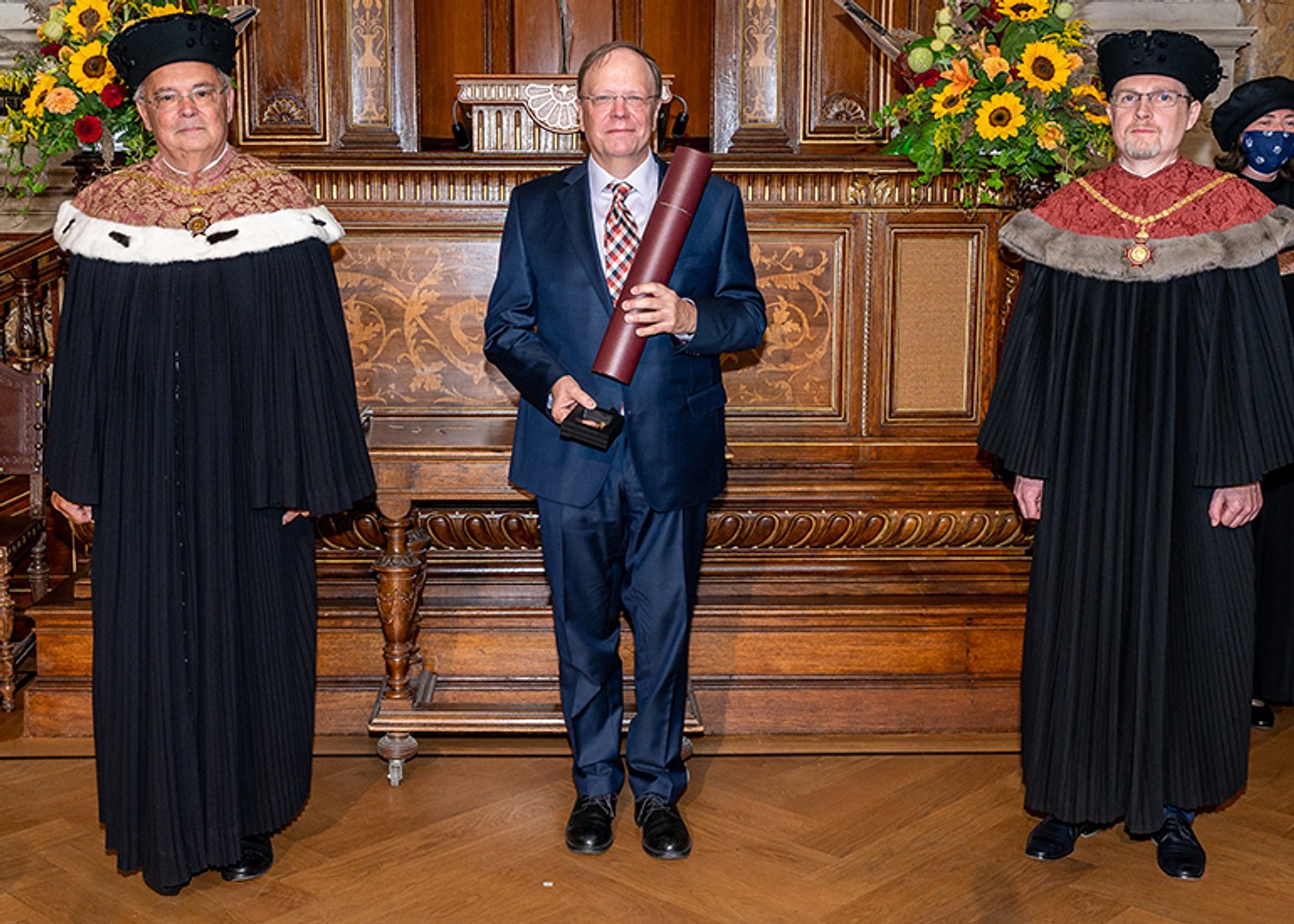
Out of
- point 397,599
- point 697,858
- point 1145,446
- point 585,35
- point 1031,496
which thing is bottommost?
point 697,858

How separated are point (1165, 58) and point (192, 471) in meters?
2.24

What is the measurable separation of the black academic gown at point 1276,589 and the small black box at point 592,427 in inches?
88.7

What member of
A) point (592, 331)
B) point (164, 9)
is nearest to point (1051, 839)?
point (592, 331)

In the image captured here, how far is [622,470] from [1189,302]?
51.1 inches

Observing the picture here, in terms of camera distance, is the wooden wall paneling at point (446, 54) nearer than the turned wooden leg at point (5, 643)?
No

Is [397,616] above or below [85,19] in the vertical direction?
below

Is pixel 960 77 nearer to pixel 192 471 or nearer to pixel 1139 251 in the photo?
pixel 1139 251

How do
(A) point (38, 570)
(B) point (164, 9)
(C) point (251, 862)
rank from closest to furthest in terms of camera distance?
1. (C) point (251, 862)
2. (B) point (164, 9)
3. (A) point (38, 570)

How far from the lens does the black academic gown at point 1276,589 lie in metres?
4.03

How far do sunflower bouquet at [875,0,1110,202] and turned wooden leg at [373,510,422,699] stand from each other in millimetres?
1911

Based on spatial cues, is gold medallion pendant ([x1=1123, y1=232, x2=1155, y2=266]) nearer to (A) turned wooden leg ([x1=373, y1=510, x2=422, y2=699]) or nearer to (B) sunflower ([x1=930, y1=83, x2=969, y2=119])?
(B) sunflower ([x1=930, y1=83, x2=969, y2=119])

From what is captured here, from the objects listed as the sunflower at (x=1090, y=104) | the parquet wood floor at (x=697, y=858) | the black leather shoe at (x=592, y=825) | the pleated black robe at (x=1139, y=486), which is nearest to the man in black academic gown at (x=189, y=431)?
the parquet wood floor at (x=697, y=858)

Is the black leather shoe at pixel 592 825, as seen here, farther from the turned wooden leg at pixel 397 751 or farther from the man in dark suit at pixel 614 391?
the turned wooden leg at pixel 397 751

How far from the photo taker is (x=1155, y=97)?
2822mm
